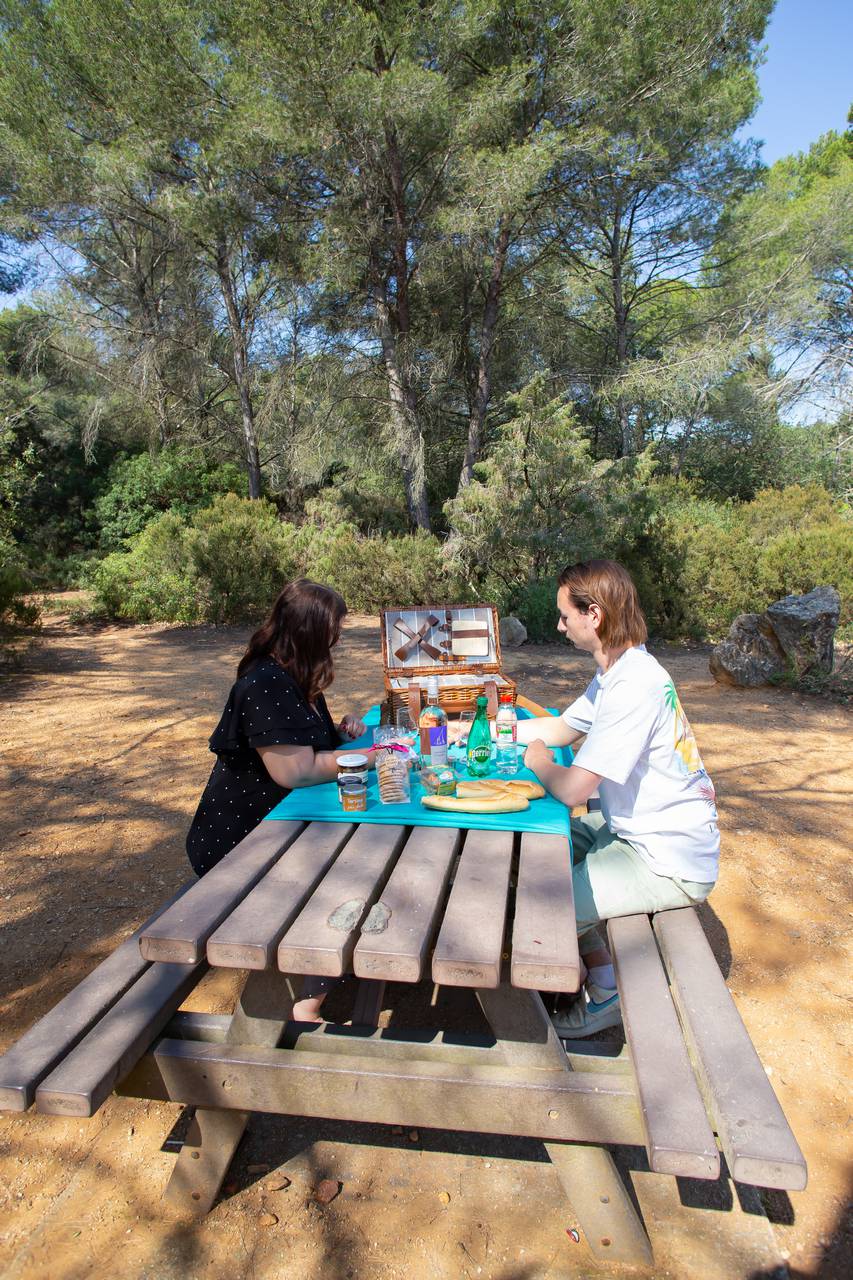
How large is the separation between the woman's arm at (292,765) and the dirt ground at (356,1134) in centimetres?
80

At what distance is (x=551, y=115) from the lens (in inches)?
422

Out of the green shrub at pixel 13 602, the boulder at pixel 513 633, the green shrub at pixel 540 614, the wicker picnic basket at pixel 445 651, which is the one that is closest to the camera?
the wicker picnic basket at pixel 445 651

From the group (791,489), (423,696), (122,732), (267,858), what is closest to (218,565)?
(122,732)

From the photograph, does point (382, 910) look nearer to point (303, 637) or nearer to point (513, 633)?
point (303, 637)

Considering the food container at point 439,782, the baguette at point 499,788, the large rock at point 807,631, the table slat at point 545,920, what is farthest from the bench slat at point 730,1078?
the large rock at point 807,631

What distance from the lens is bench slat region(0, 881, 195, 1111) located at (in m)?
1.28

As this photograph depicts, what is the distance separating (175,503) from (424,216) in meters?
8.27

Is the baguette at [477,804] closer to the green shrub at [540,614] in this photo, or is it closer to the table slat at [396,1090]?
the table slat at [396,1090]

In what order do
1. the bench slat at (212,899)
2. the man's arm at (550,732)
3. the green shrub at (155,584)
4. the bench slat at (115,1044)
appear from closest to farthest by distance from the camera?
the bench slat at (115,1044), the bench slat at (212,899), the man's arm at (550,732), the green shrub at (155,584)

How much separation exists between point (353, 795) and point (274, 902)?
44 centimetres

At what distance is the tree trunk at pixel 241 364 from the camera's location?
567 inches

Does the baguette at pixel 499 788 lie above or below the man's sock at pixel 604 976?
above

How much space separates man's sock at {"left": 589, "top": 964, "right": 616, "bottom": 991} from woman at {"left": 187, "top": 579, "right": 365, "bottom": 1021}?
0.75 meters

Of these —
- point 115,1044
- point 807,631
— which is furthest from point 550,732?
point 807,631
